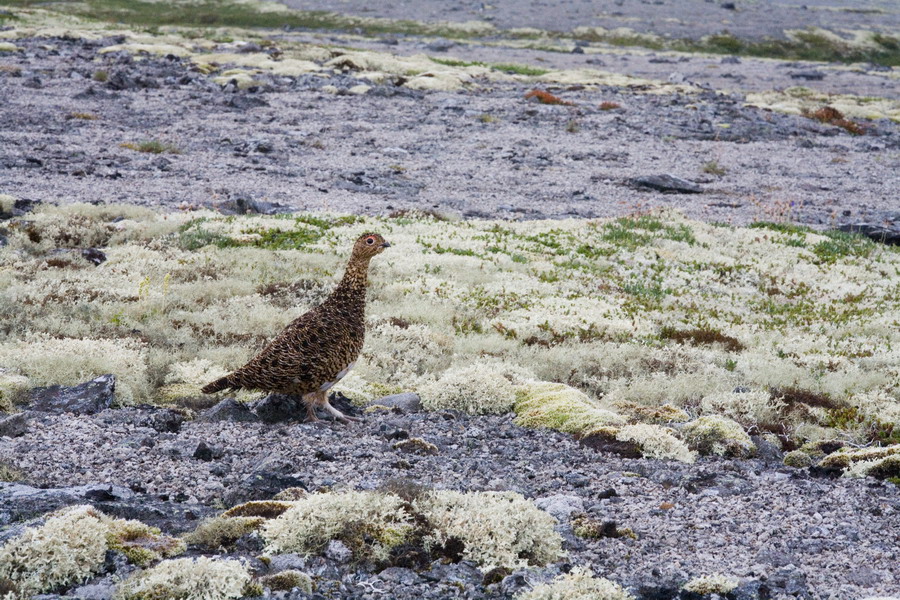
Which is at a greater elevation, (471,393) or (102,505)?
(102,505)

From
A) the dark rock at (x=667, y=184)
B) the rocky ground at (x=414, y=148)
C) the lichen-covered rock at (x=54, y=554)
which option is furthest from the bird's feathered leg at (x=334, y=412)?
the dark rock at (x=667, y=184)

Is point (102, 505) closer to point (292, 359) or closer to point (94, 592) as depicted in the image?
point (94, 592)

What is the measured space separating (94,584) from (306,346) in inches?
157

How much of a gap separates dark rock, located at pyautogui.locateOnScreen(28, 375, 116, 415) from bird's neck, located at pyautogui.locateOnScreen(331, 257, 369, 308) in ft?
10.0

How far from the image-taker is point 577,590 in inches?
247

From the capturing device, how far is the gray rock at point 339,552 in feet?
22.2

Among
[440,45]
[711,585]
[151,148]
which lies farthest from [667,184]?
[440,45]

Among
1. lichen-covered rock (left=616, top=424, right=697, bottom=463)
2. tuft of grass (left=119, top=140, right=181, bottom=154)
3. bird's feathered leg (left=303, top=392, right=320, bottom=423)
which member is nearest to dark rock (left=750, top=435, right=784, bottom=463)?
lichen-covered rock (left=616, top=424, right=697, bottom=463)

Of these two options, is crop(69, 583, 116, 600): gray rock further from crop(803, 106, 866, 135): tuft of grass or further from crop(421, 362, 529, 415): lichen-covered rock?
Answer: crop(803, 106, 866, 135): tuft of grass

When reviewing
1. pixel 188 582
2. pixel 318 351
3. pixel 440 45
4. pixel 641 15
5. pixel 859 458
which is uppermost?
pixel 641 15

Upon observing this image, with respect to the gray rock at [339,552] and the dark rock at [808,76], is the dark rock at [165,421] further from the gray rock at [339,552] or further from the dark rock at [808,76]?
the dark rock at [808,76]

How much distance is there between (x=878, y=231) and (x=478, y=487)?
71.9ft

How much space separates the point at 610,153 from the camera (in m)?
38.5

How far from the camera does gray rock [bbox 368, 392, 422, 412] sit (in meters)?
11.3
